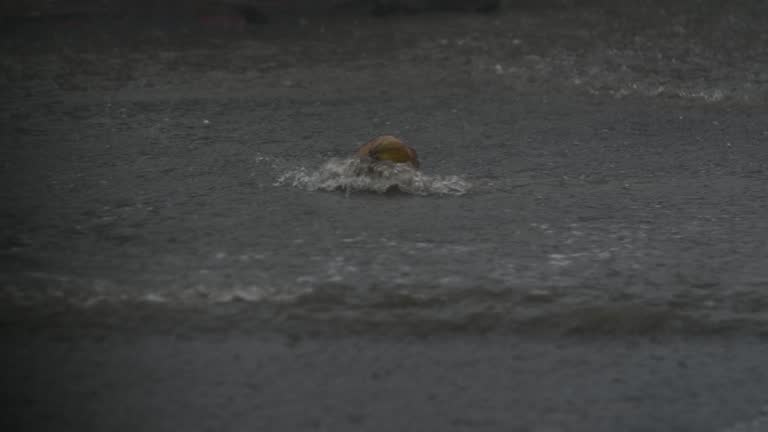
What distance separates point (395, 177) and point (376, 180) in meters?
0.06

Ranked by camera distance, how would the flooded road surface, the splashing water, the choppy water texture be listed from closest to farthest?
1. the flooded road surface
2. the choppy water texture
3. the splashing water

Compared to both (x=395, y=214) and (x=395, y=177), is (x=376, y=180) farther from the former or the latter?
(x=395, y=214)

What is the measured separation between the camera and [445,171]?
3.58 metres

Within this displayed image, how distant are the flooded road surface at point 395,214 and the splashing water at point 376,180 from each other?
0.03ft

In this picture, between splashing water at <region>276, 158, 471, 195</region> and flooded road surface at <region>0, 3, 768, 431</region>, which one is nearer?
flooded road surface at <region>0, 3, 768, 431</region>

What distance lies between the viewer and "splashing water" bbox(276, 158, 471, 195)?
338 cm

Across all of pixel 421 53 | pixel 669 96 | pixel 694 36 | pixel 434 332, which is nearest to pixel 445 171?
pixel 434 332

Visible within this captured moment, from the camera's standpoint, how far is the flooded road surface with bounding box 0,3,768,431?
228 cm

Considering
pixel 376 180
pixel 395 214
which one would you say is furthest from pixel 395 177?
pixel 395 214

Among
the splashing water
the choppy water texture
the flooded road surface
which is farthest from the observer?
the splashing water

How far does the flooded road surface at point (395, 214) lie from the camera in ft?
7.47

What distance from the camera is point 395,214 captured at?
3135 millimetres

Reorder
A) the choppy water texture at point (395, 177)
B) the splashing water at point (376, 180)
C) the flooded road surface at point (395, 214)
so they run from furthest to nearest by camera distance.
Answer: the splashing water at point (376, 180)
the choppy water texture at point (395, 177)
the flooded road surface at point (395, 214)

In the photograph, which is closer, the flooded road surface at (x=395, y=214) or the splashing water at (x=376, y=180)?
the flooded road surface at (x=395, y=214)
